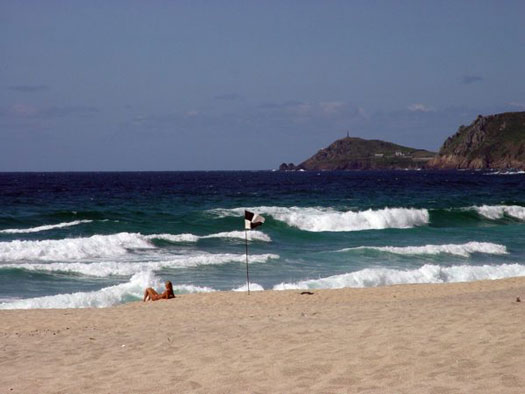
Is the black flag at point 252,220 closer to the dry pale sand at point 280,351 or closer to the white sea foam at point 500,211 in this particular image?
the dry pale sand at point 280,351

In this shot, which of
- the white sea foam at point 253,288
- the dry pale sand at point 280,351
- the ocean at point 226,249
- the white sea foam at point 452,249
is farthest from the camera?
the white sea foam at point 452,249

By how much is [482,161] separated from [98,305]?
170251mm

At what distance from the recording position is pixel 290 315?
1202cm

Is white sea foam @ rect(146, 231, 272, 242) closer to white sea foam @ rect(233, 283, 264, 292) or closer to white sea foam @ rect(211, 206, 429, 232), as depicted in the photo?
white sea foam @ rect(211, 206, 429, 232)

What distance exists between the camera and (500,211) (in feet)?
142

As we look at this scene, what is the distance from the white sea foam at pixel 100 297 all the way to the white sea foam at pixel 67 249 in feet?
24.0

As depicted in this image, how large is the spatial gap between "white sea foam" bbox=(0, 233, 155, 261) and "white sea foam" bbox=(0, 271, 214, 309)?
7322mm

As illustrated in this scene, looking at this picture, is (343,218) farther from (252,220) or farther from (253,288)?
(252,220)

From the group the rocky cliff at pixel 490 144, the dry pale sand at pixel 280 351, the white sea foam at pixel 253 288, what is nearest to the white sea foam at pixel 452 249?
the white sea foam at pixel 253 288

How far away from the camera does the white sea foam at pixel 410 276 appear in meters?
18.7

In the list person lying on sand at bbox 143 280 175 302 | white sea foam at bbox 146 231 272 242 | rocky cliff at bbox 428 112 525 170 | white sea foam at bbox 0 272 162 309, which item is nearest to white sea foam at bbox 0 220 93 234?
white sea foam at bbox 146 231 272 242

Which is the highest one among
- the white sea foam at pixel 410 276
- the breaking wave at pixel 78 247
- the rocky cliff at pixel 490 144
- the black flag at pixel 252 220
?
the rocky cliff at pixel 490 144

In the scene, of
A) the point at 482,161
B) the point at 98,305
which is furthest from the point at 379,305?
the point at 482,161

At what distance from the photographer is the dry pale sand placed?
22.4 ft
